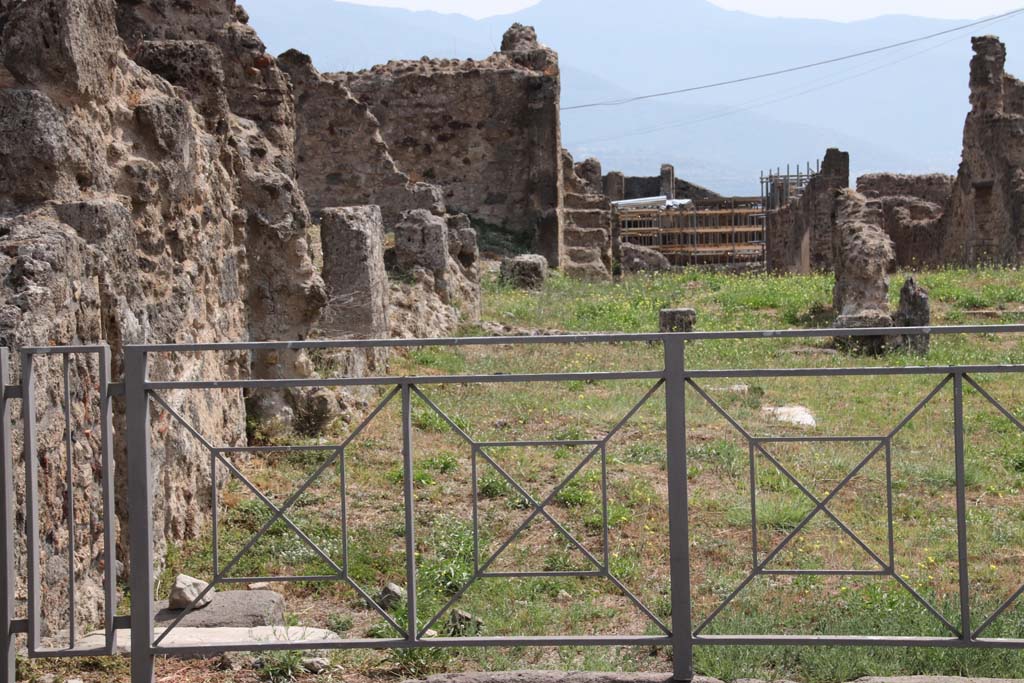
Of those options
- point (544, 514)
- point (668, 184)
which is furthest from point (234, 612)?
point (668, 184)

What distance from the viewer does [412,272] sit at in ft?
Answer: 47.7

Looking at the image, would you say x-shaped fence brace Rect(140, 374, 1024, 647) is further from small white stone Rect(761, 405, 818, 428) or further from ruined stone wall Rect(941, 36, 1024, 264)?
ruined stone wall Rect(941, 36, 1024, 264)

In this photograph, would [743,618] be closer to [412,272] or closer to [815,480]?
[815,480]

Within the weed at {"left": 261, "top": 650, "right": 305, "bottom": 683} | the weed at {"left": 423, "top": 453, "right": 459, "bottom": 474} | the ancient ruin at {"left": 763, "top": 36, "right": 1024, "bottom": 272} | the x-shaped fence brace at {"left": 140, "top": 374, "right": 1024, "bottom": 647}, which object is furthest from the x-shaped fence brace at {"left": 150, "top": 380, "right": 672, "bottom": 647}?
the ancient ruin at {"left": 763, "top": 36, "right": 1024, "bottom": 272}

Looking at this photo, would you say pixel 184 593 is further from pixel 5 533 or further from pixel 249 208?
pixel 249 208

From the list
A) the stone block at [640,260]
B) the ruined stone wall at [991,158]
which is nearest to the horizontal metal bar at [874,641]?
the ruined stone wall at [991,158]

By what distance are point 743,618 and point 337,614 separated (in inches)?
71.6

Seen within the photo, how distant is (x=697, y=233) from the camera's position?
41.2m

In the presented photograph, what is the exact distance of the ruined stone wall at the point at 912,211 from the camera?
95.8 ft

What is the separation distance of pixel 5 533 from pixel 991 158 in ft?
79.2

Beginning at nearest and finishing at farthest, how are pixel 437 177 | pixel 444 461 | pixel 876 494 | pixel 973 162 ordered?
pixel 876 494, pixel 444 461, pixel 437 177, pixel 973 162

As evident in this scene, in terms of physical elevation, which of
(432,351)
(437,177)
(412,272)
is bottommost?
(432,351)

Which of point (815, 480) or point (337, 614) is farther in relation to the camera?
point (815, 480)

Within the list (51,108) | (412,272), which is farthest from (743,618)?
(412,272)
